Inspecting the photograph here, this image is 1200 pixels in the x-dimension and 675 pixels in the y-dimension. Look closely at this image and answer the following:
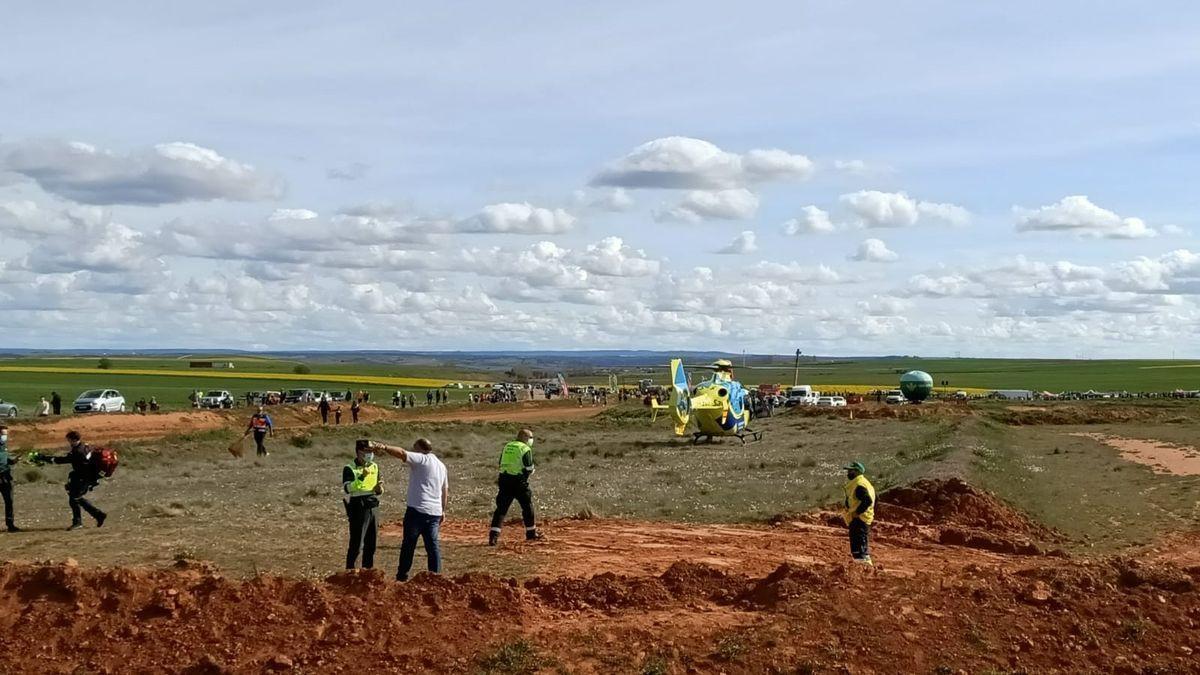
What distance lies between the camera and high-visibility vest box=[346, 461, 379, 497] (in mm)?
15070

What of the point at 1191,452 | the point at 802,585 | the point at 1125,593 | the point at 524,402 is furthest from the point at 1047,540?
the point at 524,402

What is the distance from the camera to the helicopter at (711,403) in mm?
44125

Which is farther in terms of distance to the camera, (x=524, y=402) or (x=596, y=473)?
(x=524, y=402)

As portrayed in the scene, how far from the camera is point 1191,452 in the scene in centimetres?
4334

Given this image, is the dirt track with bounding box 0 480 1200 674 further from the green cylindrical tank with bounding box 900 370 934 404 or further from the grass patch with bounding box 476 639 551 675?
the green cylindrical tank with bounding box 900 370 934 404

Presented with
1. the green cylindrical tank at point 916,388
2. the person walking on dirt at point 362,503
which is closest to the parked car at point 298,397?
the green cylindrical tank at point 916,388

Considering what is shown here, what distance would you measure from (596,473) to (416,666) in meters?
22.8

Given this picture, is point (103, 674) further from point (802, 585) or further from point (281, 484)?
point (281, 484)

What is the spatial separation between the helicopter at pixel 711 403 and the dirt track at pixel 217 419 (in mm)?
25809

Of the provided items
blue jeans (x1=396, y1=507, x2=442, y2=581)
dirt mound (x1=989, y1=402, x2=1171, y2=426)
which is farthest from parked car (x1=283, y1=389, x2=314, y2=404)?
blue jeans (x1=396, y1=507, x2=442, y2=581)

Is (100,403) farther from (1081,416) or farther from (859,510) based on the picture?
(859,510)

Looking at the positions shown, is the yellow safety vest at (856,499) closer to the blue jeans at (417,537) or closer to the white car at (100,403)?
the blue jeans at (417,537)

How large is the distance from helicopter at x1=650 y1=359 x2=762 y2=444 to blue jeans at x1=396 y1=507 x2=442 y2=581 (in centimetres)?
2931

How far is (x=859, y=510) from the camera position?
54.1 feet
